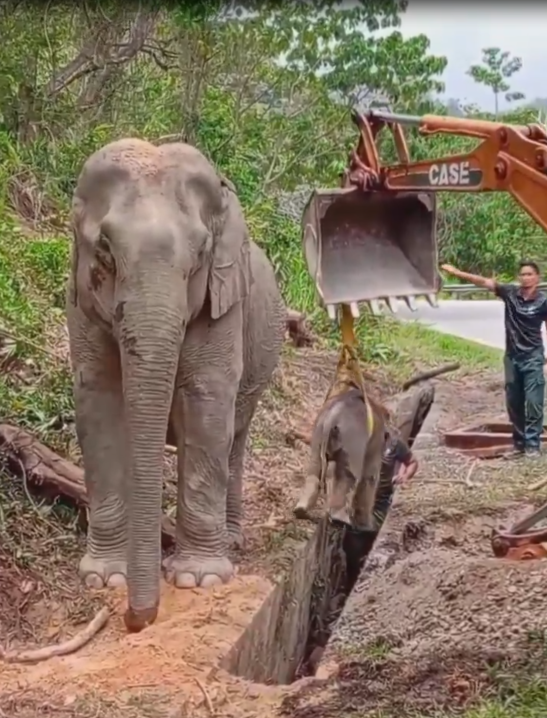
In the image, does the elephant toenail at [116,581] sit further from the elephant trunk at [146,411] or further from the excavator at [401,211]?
the excavator at [401,211]

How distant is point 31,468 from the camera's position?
7.14 metres

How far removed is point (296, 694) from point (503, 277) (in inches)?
862

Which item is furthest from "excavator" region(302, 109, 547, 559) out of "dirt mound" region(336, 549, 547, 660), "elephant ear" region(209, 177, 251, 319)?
"elephant ear" region(209, 177, 251, 319)

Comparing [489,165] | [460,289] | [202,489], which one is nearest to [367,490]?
[202,489]

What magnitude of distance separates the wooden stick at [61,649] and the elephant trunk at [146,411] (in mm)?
215

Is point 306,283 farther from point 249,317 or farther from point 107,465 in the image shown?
point 107,465

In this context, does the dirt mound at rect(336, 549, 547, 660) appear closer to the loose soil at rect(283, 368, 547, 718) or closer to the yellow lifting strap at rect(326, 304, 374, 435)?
the loose soil at rect(283, 368, 547, 718)

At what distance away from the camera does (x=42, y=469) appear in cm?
716

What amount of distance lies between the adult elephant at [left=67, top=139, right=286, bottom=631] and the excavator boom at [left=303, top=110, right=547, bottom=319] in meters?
0.76

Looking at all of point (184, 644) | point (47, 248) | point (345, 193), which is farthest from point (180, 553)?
point (47, 248)

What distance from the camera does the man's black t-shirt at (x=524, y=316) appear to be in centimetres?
1026

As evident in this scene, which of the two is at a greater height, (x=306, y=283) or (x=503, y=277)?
(x=306, y=283)

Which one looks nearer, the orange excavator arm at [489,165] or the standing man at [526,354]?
the orange excavator arm at [489,165]

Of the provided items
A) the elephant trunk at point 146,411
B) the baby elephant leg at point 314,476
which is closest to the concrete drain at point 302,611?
the baby elephant leg at point 314,476
